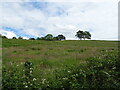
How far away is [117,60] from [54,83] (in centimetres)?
356

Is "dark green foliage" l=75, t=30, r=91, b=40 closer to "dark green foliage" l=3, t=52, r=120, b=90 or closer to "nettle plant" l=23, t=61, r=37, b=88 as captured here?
"dark green foliage" l=3, t=52, r=120, b=90

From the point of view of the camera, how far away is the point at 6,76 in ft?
18.7

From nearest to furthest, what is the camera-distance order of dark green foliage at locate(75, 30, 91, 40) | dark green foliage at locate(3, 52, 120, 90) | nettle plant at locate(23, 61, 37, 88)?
dark green foliage at locate(3, 52, 120, 90)
nettle plant at locate(23, 61, 37, 88)
dark green foliage at locate(75, 30, 91, 40)

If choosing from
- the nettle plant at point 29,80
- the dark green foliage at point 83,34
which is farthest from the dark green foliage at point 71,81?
the dark green foliage at point 83,34

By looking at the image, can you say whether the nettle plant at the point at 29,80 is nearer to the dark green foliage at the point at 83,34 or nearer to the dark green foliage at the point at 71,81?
the dark green foliage at the point at 71,81

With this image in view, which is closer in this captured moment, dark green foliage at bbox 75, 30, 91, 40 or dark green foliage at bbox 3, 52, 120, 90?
dark green foliage at bbox 3, 52, 120, 90

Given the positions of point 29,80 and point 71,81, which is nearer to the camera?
point 71,81

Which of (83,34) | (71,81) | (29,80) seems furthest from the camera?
(83,34)

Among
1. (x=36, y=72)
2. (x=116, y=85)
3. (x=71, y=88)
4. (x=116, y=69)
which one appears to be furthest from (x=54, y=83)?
(x=116, y=69)

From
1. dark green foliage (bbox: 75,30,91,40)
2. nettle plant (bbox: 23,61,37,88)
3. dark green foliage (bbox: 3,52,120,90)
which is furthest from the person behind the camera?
dark green foliage (bbox: 75,30,91,40)

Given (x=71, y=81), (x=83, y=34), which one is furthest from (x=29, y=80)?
(x=83, y=34)

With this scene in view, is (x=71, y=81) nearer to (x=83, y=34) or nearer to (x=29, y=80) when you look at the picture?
(x=29, y=80)

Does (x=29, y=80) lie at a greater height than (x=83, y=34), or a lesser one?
lesser

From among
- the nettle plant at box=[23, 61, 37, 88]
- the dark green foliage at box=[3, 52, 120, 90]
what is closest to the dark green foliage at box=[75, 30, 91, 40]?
the dark green foliage at box=[3, 52, 120, 90]
